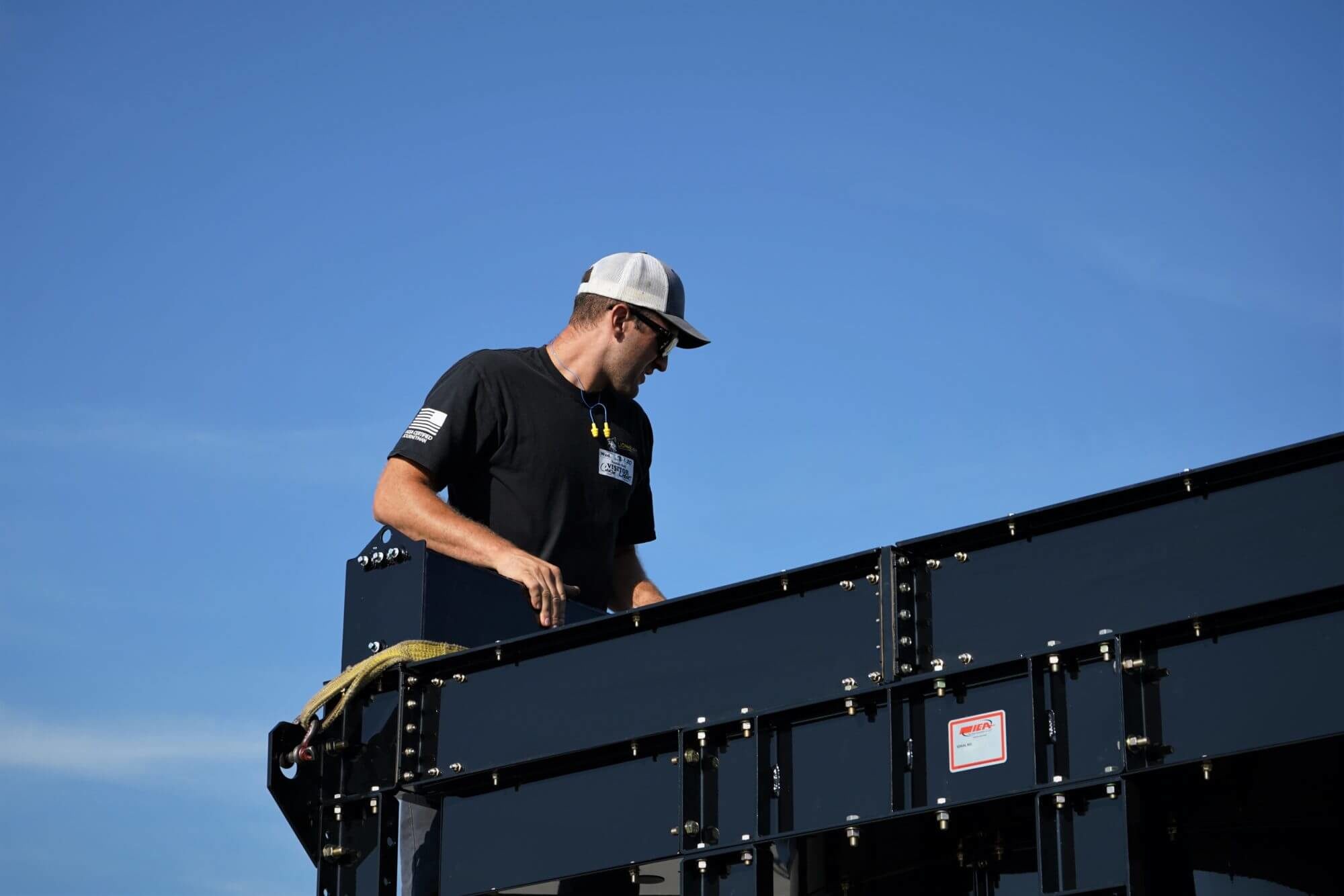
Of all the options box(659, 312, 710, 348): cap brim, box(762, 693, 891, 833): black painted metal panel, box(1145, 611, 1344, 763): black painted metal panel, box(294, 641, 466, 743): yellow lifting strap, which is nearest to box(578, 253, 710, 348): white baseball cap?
box(659, 312, 710, 348): cap brim

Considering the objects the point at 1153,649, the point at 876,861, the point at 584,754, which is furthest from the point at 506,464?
the point at 1153,649

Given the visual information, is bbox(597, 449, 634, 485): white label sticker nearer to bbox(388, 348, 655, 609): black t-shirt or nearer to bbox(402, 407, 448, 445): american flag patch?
bbox(388, 348, 655, 609): black t-shirt

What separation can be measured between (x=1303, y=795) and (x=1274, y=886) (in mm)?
314

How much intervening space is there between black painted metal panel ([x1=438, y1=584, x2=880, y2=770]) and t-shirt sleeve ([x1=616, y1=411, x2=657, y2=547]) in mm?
2144

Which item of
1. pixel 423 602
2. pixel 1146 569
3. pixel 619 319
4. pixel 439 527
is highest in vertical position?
pixel 619 319

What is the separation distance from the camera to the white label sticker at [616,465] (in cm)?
953

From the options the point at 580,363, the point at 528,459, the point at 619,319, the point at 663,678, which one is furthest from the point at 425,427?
the point at 663,678

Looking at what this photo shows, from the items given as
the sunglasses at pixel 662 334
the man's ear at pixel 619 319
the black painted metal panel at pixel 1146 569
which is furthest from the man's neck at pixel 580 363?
the black painted metal panel at pixel 1146 569

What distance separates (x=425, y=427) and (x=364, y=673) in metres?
1.36

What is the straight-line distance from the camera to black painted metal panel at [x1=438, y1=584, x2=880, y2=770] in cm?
706

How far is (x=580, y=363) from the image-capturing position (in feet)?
31.7

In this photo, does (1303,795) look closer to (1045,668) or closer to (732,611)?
(1045,668)

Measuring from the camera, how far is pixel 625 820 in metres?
7.37

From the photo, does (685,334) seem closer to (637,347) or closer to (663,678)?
(637,347)
